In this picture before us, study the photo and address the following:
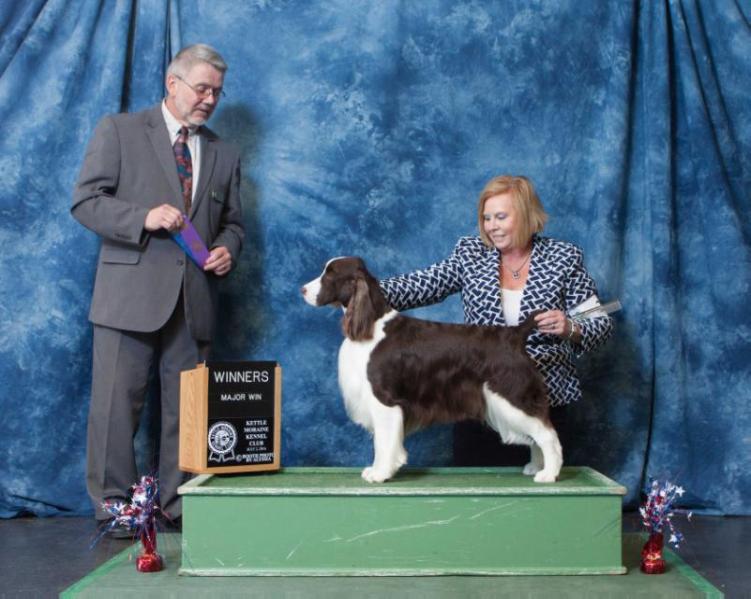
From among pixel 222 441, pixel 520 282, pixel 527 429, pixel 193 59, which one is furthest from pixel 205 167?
pixel 527 429

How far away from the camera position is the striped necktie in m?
3.24

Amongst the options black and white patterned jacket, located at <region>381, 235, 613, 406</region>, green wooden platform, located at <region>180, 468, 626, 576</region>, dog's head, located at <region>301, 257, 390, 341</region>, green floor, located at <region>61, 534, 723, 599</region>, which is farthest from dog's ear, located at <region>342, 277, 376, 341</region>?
green floor, located at <region>61, 534, 723, 599</region>

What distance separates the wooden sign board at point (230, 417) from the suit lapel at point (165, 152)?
786mm

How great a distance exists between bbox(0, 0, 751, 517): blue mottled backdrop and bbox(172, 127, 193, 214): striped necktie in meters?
0.42

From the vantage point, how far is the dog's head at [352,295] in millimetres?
2541

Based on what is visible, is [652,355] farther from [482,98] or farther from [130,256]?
[130,256]

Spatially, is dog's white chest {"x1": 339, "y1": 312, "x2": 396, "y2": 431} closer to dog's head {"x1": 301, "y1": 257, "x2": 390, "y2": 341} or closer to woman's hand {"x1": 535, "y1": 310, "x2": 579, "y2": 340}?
dog's head {"x1": 301, "y1": 257, "x2": 390, "y2": 341}

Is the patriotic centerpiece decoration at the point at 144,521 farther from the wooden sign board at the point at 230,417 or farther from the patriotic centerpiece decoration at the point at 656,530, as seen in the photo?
the patriotic centerpiece decoration at the point at 656,530

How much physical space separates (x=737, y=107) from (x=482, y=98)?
1050mm

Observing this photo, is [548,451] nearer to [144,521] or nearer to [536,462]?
[536,462]

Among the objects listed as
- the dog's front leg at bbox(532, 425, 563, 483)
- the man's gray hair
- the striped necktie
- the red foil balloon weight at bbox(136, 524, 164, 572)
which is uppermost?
the man's gray hair

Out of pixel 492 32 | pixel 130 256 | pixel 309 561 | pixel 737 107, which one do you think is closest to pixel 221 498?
pixel 309 561

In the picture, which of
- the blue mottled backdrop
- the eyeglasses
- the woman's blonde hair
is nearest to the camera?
the woman's blonde hair

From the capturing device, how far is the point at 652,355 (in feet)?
12.1
